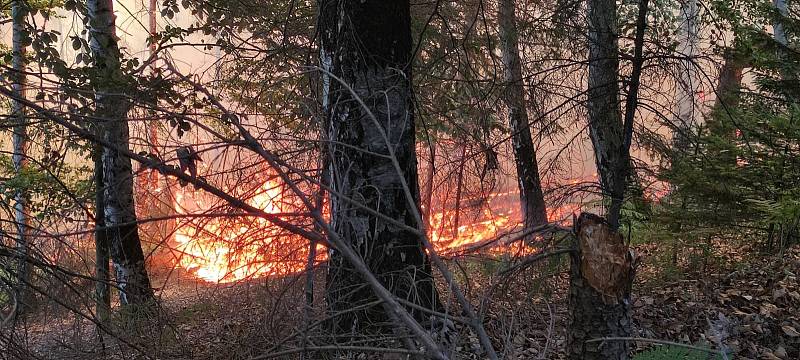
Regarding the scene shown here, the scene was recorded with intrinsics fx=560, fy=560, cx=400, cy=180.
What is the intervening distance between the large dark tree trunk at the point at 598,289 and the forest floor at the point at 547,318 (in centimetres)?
25

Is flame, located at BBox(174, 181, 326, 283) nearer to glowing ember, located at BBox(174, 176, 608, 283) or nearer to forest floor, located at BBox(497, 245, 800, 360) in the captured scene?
glowing ember, located at BBox(174, 176, 608, 283)

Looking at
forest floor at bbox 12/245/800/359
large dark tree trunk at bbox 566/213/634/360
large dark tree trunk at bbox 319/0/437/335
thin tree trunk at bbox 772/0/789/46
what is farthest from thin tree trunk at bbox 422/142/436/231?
thin tree trunk at bbox 772/0/789/46

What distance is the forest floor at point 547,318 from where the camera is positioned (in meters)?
3.02

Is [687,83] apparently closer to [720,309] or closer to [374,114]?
[720,309]

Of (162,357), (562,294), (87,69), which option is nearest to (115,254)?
(87,69)

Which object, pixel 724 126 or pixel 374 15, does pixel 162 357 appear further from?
pixel 724 126

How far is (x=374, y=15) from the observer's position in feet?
12.8

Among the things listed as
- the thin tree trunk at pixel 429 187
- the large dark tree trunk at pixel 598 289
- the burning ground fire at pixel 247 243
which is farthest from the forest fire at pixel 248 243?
the thin tree trunk at pixel 429 187

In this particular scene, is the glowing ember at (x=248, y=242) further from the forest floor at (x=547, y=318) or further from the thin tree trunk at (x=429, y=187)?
the thin tree trunk at (x=429, y=187)

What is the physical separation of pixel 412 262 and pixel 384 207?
0.47 meters

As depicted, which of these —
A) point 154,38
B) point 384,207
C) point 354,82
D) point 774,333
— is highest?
point 154,38

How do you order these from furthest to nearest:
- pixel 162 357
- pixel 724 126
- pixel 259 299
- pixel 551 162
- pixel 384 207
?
pixel 724 126 < pixel 551 162 < pixel 384 207 < pixel 259 299 < pixel 162 357

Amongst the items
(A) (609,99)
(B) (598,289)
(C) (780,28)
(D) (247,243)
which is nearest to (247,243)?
(D) (247,243)

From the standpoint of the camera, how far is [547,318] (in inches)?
184
